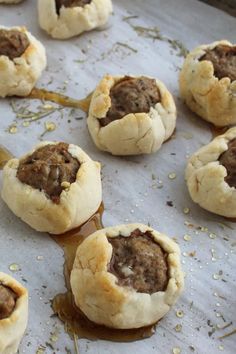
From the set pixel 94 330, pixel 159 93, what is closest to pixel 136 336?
pixel 94 330

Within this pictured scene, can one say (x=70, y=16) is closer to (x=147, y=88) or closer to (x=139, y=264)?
(x=147, y=88)

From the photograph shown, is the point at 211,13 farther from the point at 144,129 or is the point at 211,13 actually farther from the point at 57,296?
the point at 57,296

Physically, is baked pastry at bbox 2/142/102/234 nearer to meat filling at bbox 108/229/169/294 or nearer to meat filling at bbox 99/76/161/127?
meat filling at bbox 108/229/169/294

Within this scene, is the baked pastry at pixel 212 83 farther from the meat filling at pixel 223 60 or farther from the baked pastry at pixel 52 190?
the baked pastry at pixel 52 190

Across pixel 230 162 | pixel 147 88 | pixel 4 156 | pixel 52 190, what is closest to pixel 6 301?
pixel 52 190

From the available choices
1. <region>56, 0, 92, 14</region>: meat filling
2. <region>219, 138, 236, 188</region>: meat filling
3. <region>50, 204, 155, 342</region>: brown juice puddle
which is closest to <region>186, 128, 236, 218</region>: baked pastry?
<region>219, 138, 236, 188</region>: meat filling
